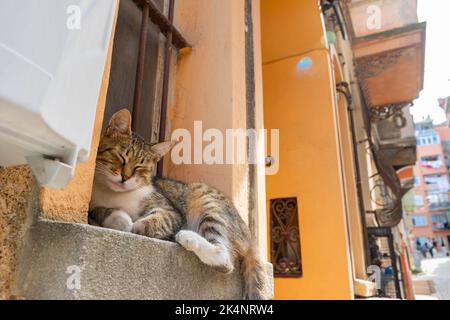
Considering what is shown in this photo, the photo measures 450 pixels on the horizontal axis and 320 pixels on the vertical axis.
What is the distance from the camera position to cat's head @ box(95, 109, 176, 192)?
1294 millimetres

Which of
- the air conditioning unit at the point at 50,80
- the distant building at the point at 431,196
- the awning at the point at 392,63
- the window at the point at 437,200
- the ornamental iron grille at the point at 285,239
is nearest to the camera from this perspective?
the air conditioning unit at the point at 50,80

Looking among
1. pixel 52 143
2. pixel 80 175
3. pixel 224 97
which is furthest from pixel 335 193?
pixel 52 143

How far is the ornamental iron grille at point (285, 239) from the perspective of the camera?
3101 millimetres

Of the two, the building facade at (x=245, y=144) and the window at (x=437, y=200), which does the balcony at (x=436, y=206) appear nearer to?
the window at (x=437, y=200)

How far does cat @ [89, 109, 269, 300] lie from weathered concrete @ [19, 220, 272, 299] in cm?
31

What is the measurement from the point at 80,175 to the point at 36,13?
46 cm

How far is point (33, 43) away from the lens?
1.63 feet

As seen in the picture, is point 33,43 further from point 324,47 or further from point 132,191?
point 324,47

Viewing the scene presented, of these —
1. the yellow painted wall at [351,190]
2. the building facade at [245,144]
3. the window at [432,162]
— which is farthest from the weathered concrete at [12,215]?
the window at [432,162]

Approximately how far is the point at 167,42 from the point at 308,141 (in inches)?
83.8

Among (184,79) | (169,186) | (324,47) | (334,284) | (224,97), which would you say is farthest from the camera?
(324,47)

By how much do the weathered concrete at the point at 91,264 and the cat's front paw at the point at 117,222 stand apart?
28 cm

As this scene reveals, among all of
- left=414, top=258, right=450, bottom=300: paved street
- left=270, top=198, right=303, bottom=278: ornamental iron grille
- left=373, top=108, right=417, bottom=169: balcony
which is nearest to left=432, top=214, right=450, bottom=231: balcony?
left=414, top=258, right=450, bottom=300: paved street

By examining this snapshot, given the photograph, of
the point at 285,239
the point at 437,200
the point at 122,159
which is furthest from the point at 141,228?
the point at 437,200
